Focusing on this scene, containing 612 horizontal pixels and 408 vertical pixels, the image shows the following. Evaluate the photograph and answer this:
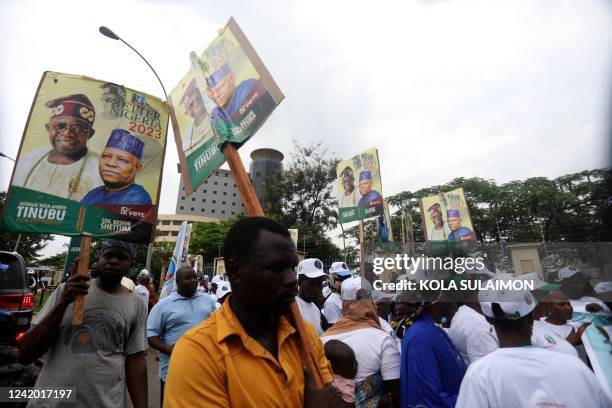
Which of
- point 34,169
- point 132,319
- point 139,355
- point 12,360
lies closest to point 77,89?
point 34,169

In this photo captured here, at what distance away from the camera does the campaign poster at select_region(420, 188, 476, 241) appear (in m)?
15.0

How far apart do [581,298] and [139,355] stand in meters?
4.93

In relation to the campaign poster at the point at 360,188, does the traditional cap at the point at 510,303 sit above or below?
below

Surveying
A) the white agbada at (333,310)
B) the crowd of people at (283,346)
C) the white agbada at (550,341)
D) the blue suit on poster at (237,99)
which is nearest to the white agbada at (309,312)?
the crowd of people at (283,346)

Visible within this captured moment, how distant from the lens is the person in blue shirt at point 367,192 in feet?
33.6

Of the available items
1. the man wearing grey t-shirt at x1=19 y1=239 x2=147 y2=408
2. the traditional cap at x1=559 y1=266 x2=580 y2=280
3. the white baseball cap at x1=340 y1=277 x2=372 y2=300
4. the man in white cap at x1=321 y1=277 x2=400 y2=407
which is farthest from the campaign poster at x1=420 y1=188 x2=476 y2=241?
the man wearing grey t-shirt at x1=19 y1=239 x2=147 y2=408

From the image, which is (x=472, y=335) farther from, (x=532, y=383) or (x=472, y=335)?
(x=532, y=383)

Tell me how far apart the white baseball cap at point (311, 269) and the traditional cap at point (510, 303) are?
2.53m

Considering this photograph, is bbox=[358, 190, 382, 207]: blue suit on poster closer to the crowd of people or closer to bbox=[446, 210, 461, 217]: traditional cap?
the crowd of people

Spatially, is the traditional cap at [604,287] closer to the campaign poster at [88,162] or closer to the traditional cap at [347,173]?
the campaign poster at [88,162]

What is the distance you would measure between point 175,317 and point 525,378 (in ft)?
10.6

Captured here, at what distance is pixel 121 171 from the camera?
3.21m

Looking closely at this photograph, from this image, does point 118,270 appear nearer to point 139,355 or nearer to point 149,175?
point 139,355

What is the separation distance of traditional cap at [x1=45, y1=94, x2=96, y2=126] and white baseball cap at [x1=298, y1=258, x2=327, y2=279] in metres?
2.74
